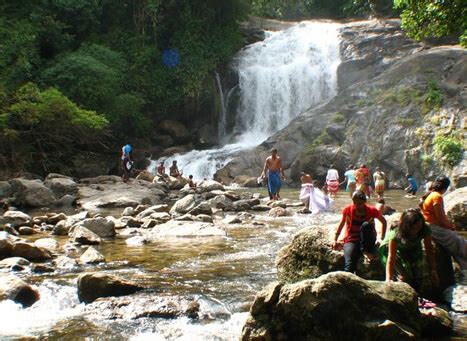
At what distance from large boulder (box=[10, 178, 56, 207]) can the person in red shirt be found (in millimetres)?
12076

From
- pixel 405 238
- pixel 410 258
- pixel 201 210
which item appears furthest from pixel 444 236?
pixel 201 210

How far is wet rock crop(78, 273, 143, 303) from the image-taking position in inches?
233

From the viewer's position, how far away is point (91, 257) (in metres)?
7.91

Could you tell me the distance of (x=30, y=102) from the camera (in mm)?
19281

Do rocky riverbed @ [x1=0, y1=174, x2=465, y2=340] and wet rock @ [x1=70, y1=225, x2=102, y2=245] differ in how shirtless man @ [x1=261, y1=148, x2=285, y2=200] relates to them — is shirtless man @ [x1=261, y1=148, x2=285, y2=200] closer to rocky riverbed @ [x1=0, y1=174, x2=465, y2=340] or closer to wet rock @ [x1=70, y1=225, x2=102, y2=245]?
rocky riverbed @ [x1=0, y1=174, x2=465, y2=340]

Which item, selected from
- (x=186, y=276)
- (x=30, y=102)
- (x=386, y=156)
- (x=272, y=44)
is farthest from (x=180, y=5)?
(x=186, y=276)

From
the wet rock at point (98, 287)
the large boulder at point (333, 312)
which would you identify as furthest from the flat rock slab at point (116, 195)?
the large boulder at point (333, 312)

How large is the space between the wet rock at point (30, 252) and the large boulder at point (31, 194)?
783cm

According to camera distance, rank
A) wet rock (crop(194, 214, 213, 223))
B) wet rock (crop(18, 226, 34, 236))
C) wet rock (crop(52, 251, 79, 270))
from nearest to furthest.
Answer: wet rock (crop(52, 251, 79, 270)) → wet rock (crop(18, 226, 34, 236)) → wet rock (crop(194, 214, 213, 223))

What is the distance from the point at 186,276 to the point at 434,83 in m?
18.8

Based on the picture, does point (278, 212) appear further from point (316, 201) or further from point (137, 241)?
point (137, 241)

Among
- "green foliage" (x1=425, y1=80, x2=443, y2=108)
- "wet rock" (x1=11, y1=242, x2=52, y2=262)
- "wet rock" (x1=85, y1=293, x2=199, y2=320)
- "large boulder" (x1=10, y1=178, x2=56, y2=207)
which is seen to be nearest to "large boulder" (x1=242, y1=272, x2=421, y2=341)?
"wet rock" (x1=85, y1=293, x2=199, y2=320)

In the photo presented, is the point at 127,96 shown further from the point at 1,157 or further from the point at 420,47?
the point at 420,47

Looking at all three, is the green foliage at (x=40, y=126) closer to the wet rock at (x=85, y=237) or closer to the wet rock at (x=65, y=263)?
the wet rock at (x=85, y=237)
